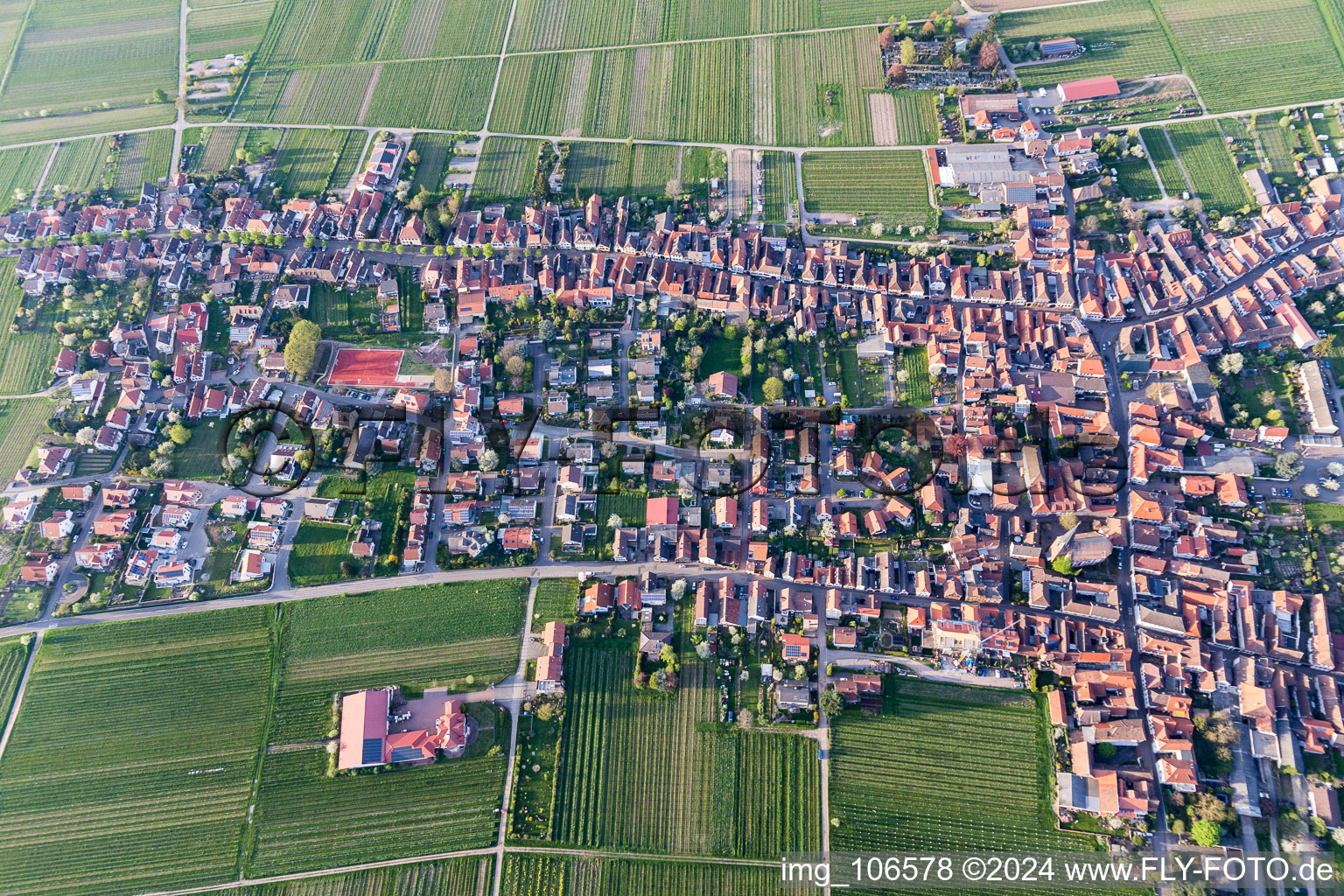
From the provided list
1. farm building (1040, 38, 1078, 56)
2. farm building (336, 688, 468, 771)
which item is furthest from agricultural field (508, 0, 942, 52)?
farm building (336, 688, 468, 771)

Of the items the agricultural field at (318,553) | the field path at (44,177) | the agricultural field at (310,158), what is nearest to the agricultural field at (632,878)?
the agricultural field at (318,553)

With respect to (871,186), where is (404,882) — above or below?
below

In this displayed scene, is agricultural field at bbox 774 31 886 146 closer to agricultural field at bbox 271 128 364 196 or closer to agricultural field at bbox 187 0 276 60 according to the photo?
agricultural field at bbox 271 128 364 196

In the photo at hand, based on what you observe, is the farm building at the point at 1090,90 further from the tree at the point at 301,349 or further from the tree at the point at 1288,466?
the tree at the point at 301,349

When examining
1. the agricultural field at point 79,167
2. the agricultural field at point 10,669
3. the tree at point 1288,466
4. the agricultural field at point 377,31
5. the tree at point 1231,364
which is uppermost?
the agricultural field at point 377,31

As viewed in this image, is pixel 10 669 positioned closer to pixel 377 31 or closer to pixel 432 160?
pixel 432 160

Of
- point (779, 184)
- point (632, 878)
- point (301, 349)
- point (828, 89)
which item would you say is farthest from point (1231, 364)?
point (301, 349)
